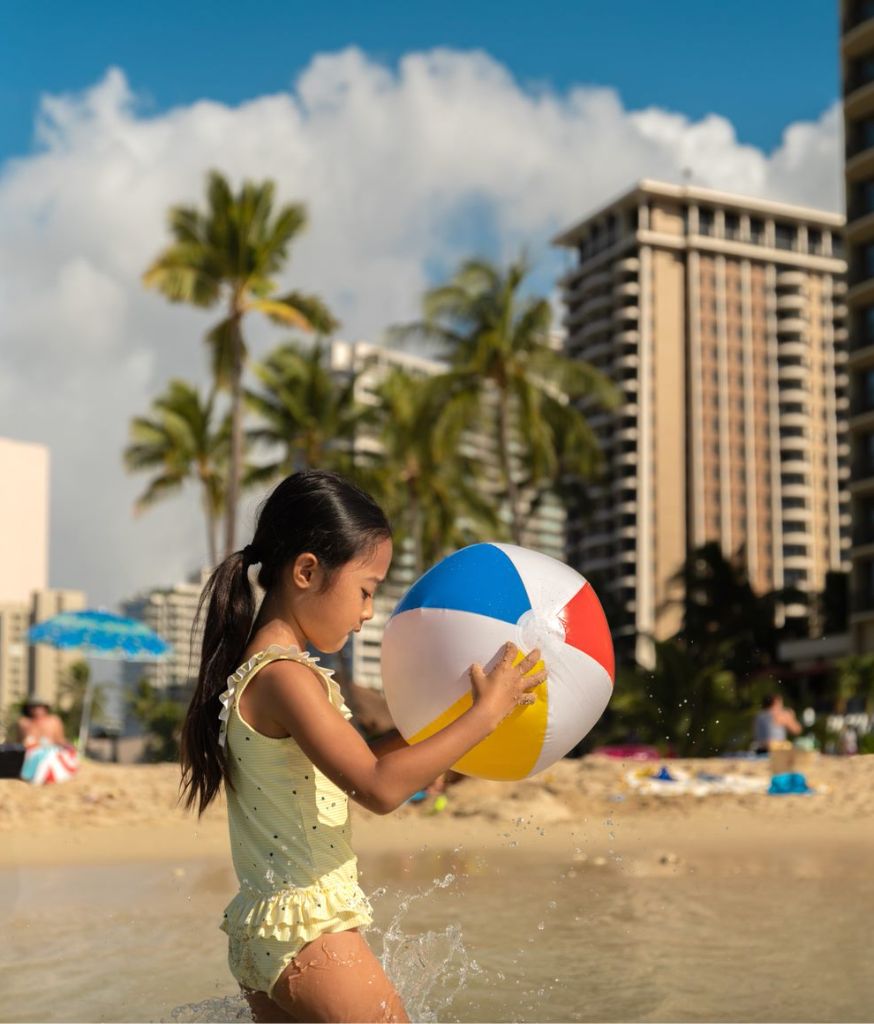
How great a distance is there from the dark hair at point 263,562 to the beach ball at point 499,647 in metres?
0.52

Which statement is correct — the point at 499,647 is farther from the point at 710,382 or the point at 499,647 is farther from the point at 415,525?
the point at 710,382

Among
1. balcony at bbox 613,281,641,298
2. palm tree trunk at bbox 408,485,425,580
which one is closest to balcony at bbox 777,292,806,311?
balcony at bbox 613,281,641,298

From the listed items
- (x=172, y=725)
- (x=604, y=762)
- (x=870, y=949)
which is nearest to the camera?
(x=870, y=949)

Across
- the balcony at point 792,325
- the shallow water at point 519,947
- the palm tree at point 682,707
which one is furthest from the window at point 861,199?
the balcony at point 792,325

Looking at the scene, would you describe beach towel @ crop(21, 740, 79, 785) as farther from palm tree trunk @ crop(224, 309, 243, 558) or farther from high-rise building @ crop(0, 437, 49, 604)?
high-rise building @ crop(0, 437, 49, 604)

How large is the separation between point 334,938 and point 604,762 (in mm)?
16900

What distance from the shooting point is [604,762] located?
63.0ft

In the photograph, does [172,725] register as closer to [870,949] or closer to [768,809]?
[768,809]

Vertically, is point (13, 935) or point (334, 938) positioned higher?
point (334, 938)

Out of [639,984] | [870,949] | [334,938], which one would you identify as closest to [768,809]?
[870,949]

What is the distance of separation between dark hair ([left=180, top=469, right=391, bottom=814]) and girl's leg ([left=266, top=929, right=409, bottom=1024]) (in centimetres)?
42

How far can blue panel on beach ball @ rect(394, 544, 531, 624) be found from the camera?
348cm

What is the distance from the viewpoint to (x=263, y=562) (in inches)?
117

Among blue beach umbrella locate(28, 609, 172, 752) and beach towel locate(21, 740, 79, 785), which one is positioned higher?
blue beach umbrella locate(28, 609, 172, 752)
